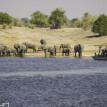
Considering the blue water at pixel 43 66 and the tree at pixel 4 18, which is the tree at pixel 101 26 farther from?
the blue water at pixel 43 66

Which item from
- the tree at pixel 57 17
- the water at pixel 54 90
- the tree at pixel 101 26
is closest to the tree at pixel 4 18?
the tree at pixel 101 26

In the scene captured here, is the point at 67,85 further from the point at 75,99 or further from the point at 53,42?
the point at 53,42

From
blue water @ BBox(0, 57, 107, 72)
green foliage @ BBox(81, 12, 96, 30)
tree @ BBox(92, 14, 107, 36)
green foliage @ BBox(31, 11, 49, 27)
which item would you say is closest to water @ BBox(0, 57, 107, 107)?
blue water @ BBox(0, 57, 107, 72)

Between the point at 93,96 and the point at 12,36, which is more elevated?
the point at 12,36

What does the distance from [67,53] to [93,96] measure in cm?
4197

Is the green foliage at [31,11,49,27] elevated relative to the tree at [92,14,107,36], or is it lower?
elevated

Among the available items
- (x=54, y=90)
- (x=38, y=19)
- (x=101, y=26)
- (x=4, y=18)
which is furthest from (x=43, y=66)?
(x=38, y=19)

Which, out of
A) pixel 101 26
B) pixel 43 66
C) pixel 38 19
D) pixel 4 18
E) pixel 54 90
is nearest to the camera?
pixel 54 90

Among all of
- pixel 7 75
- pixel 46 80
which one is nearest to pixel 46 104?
pixel 46 80

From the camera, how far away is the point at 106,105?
74.4 feet

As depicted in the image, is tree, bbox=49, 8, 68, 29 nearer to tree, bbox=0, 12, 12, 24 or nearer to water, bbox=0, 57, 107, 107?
tree, bbox=0, 12, 12, 24

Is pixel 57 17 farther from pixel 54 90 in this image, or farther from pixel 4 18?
pixel 54 90

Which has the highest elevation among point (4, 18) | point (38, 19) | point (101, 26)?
point (38, 19)

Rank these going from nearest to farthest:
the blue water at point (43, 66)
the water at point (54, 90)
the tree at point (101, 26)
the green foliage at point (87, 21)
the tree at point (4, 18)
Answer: the water at point (54, 90) < the blue water at point (43, 66) < the tree at point (101, 26) < the tree at point (4, 18) < the green foliage at point (87, 21)
